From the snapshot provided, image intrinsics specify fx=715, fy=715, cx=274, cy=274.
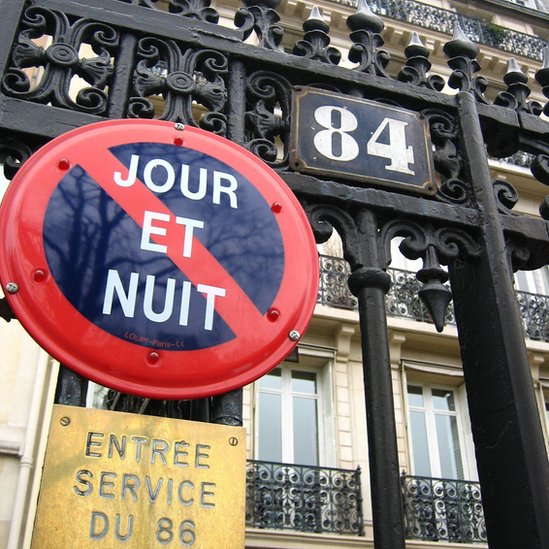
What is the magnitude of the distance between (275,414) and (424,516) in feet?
8.81

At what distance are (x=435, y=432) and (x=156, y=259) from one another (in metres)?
10.4

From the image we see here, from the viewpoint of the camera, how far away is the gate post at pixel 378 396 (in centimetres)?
231

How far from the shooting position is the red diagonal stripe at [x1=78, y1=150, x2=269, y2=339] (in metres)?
2.37

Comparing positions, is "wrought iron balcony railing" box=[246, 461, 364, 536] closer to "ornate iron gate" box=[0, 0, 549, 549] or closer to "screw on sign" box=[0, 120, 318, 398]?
"ornate iron gate" box=[0, 0, 549, 549]

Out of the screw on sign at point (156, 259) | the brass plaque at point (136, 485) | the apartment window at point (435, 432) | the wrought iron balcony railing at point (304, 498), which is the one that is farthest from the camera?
the apartment window at point (435, 432)

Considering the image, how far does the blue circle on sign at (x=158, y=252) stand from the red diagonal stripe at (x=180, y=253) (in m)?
0.02

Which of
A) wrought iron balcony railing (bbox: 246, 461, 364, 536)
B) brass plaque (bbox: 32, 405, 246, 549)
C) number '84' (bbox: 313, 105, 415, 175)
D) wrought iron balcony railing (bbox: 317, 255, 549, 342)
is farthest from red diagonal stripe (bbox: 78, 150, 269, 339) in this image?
wrought iron balcony railing (bbox: 317, 255, 549, 342)

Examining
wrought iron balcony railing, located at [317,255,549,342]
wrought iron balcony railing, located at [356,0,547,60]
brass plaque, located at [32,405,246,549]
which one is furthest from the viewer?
wrought iron balcony railing, located at [356,0,547,60]

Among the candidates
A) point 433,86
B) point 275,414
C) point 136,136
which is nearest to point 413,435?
point 275,414

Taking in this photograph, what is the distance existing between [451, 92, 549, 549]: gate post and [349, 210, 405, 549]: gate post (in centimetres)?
48

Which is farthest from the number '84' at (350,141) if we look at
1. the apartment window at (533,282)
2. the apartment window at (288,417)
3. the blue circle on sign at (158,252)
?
the apartment window at (533,282)

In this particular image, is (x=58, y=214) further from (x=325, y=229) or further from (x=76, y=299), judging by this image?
(x=325, y=229)

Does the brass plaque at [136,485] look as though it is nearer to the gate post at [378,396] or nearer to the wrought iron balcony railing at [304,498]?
the gate post at [378,396]

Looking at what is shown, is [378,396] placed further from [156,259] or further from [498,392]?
[156,259]
